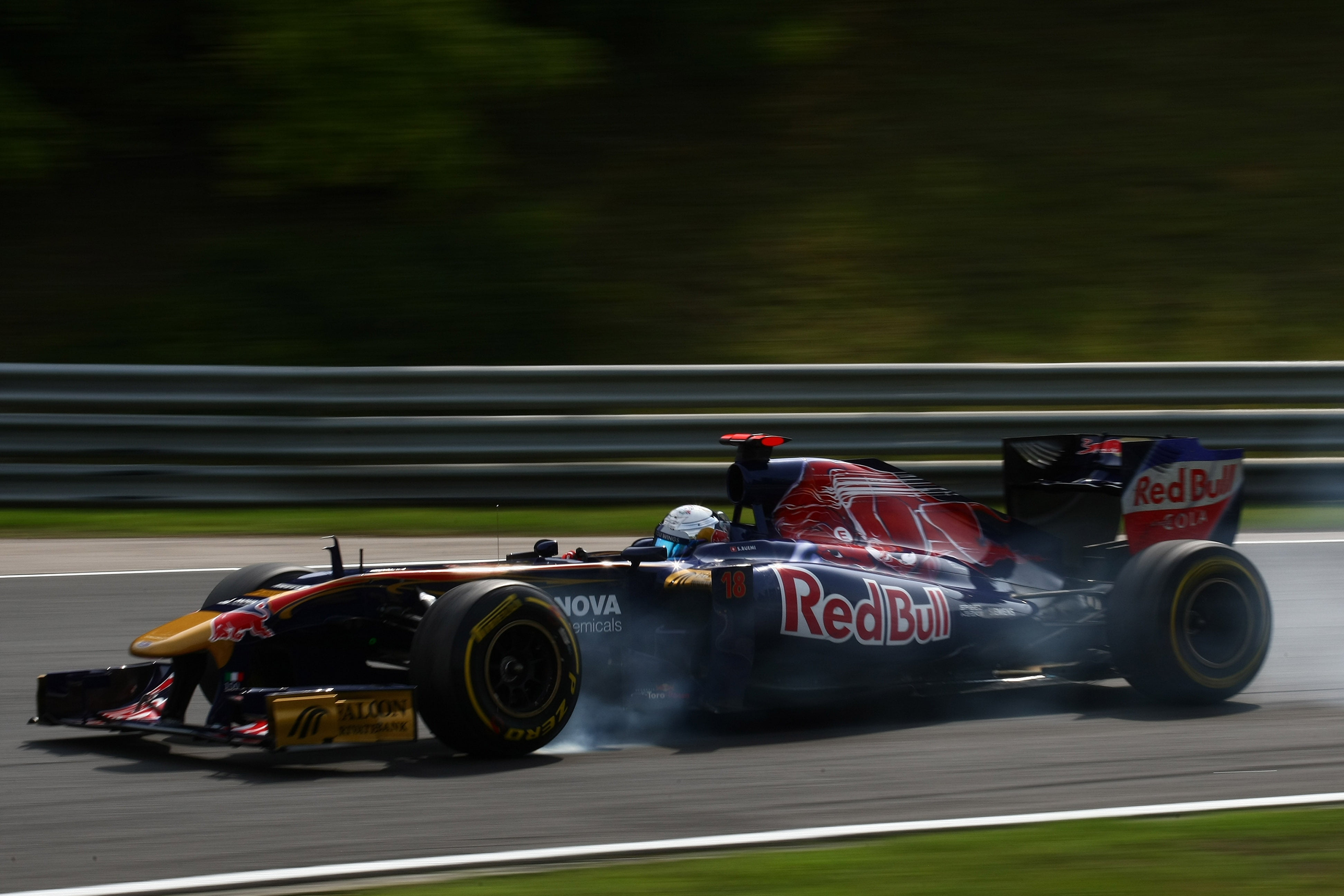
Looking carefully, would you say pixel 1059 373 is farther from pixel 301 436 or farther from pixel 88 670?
pixel 88 670

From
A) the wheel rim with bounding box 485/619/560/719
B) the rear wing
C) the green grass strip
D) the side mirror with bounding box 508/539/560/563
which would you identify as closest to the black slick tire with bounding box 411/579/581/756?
the wheel rim with bounding box 485/619/560/719

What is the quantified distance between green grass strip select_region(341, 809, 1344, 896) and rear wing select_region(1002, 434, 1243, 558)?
2.98 m

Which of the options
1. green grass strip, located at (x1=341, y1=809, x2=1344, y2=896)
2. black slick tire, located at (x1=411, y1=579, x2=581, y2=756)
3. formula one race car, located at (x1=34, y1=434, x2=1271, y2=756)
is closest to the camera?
green grass strip, located at (x1=341, y1=809, x2=1344, y2=896)

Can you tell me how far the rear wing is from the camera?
25.7 ft

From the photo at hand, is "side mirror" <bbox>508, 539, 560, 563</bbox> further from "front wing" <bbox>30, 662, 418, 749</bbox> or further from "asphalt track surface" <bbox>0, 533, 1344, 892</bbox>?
"front wing" <bbox>30, 662, 418, 749</bbox>

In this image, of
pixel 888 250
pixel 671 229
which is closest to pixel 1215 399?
pixel 888 250

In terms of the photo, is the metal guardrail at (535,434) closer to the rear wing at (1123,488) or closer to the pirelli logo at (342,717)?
the rear wing at (1123,488)

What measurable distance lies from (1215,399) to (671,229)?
5.40 m

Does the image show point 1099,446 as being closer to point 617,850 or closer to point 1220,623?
point 1220,623

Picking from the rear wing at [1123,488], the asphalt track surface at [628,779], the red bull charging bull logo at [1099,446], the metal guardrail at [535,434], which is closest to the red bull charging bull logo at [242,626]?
the asphalt track surface at [628,779]

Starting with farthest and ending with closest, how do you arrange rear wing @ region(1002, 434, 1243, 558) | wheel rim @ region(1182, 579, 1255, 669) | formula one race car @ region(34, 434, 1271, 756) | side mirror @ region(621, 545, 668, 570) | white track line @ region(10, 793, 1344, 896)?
rear wing @ region(1002, 434, 1243, 558) < wheel rim @ region(1182, 579, 1255, 669) < side mirror @ region(621, 545, 668, 570) < formula one race car @ region(34, 434, 1271, 756) < white track line @ region(10, 793, 1344, 896)

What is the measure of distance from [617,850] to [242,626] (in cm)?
205

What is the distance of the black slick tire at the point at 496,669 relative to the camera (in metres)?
5.78

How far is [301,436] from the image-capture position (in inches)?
445
